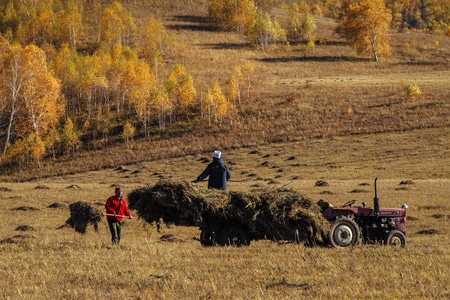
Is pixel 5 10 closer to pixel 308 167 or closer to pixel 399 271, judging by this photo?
pixel 308 167

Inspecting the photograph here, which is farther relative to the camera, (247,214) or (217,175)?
(217,175)

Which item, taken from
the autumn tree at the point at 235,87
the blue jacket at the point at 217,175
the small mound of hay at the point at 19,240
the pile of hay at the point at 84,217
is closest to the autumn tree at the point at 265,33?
the autumn tree at the point at 235,87

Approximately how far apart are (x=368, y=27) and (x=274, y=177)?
2886 inches

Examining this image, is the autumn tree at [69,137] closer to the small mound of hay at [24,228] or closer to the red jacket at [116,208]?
the small mound of hay at [24,228]

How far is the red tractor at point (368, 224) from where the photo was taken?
16.3m

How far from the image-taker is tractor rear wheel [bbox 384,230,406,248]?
16839 mm

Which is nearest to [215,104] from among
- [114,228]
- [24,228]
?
[24,228]

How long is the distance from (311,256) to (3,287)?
263 inches

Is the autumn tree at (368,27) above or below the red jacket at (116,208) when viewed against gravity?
above

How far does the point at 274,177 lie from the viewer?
50594 millimetres

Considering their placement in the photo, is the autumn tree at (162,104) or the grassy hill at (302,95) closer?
the grassy hill at (302,95)

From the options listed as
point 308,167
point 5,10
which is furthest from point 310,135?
point 5,10

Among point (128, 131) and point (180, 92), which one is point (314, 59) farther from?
point (128, 131)

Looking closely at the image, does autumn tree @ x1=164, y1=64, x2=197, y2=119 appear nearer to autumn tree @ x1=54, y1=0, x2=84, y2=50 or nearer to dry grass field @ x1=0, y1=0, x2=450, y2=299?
dry grass field @ x1=0, y1=0, x2=450, y2=299
